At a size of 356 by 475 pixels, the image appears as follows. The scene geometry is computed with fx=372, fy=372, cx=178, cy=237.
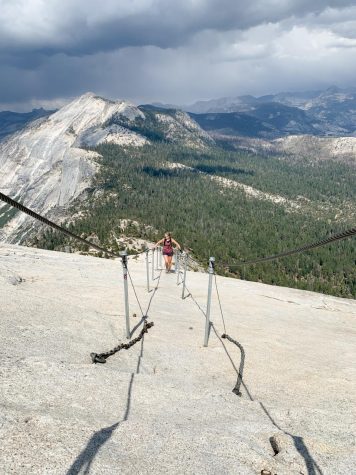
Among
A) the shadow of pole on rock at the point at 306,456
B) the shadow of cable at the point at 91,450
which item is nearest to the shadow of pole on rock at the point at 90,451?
the shadow of cable at the point at 91,450

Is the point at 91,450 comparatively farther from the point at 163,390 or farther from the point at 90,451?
the point at 163,390

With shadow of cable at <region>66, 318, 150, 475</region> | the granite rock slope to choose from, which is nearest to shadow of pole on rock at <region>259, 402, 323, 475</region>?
the granite rock slope

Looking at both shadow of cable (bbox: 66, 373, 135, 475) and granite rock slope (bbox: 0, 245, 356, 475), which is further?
granite rock slope (bbox: 0, 245, 356, 475)

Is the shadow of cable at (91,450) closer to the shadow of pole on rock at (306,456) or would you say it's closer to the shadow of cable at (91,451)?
the shadow of cable at (91,451)

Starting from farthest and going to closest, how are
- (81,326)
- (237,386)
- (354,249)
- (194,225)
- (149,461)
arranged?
1. (194,225)
2. (354,249)
3. (81,326)
4. (237,386)
5. (149,461)

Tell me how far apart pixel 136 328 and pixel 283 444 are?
26.1 ft

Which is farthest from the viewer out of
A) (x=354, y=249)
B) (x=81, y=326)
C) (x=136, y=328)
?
(x=354, y=249)

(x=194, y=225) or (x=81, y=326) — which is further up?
(x=194, y=225)

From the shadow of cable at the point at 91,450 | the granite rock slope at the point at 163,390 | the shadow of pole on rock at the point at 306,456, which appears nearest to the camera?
the shadow of cable at the point at 91,450

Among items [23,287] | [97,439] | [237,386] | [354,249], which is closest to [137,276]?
[23,287]

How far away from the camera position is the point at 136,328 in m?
13.3

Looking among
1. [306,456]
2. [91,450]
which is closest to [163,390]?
[91,450]

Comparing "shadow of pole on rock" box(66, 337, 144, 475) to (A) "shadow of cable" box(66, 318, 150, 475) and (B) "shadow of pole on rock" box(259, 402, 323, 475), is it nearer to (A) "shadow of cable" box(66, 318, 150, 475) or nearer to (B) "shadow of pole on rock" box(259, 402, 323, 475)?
(A) "shadow of cable" box(66, 318, 150, 475)

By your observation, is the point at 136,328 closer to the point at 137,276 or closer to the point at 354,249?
the point at 137,276
